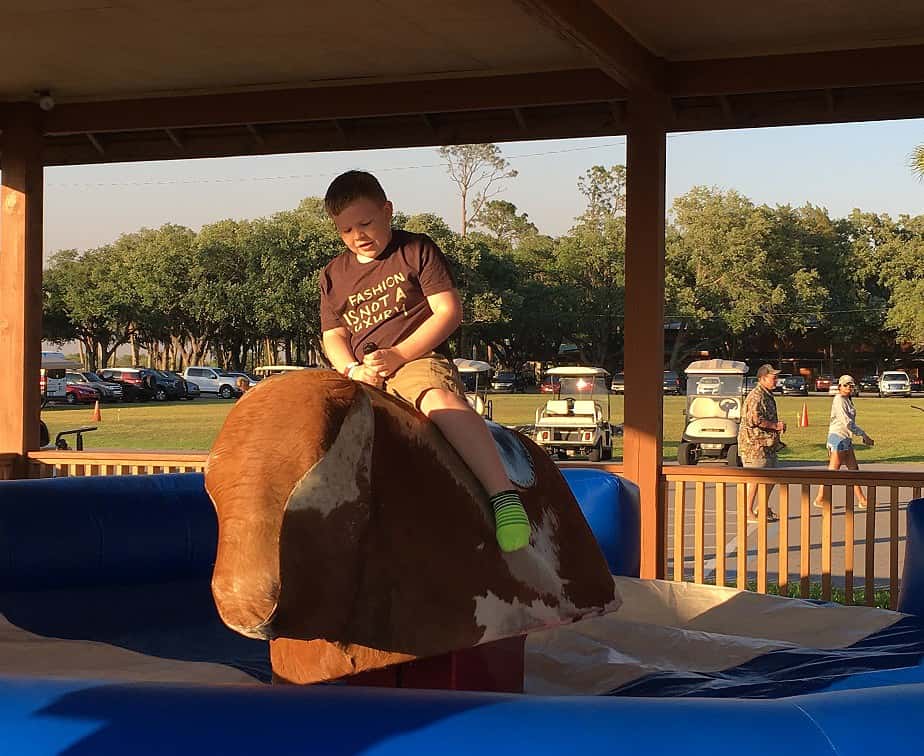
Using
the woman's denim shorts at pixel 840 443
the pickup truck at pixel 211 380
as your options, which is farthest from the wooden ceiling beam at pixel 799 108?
the pickup truck at pixel 211 380

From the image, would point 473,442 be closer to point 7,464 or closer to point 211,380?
point 7,464

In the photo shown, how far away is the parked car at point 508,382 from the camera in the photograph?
59.0m

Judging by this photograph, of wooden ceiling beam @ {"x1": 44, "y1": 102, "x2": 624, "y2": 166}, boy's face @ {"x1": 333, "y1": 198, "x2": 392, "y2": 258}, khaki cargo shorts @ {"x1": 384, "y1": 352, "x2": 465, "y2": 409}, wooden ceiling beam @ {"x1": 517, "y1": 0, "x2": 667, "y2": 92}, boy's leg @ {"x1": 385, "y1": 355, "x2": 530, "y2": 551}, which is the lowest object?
boy's leg @ {"x1": 385, "y1": 355, "x2": 530, "y2": 551}

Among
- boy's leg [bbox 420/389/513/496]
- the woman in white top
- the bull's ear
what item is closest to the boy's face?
boy's leg [bbox 420/389/513/496]

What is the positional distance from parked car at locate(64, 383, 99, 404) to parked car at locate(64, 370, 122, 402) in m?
0.23

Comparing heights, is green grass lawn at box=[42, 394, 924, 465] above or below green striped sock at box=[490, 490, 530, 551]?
below

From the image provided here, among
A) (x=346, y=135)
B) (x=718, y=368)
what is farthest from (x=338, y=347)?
(x=718, y=368)

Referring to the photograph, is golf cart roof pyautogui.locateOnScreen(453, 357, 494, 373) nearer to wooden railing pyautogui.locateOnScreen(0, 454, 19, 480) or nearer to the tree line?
wooden railing pyautogui.locateOnScreen(0, 454, 19, 480)

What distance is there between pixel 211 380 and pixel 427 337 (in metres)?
54.7

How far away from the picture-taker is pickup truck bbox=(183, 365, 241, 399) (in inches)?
Answer: 2197

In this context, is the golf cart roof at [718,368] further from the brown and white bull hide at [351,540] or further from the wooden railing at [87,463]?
the brown and white bull hide at [351,540]

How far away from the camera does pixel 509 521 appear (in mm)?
2963

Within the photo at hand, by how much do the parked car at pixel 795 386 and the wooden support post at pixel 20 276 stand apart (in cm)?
5149

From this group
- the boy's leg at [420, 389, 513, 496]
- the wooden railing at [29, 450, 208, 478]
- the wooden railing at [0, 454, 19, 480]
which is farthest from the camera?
the wooden railing at [0, 454, 19, 480]
